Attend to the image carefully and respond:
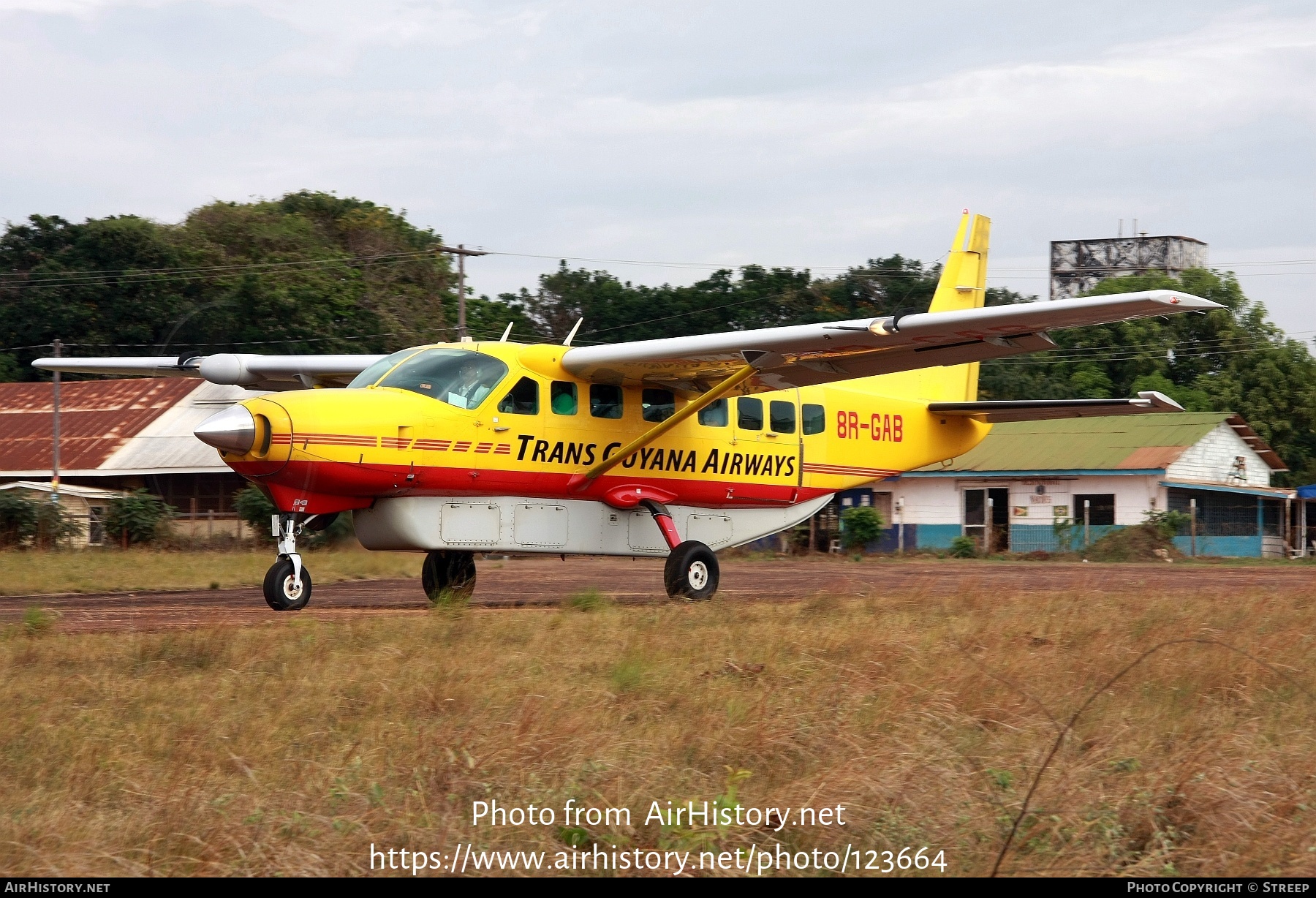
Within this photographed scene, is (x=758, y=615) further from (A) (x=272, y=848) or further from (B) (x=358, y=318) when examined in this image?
(B) (x=358, y=318)

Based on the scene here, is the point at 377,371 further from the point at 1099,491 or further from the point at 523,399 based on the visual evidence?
the point at 1099,491

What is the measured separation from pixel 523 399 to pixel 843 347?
11.5 feet

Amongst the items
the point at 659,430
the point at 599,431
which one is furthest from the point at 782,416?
the point at 599,431

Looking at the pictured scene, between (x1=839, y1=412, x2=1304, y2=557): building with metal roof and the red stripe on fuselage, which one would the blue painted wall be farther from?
the red stripe on fuselage

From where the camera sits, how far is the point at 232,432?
1199cm

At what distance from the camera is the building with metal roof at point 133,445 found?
39.1 m

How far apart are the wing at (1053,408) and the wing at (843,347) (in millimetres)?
2367

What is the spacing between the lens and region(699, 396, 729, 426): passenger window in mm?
16125

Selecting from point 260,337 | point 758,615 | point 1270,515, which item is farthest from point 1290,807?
point 260,337

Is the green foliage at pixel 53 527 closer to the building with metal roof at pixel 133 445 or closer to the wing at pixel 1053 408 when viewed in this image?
the building with metal roof at pixel 133 445

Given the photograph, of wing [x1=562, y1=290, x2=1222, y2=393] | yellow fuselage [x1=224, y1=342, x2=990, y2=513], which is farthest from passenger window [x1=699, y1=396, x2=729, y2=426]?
wing [x1=562, y1=290, x2=1222, y2=393]

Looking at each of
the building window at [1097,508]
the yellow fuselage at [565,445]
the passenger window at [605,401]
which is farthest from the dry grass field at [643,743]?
the building window at [1097,508]

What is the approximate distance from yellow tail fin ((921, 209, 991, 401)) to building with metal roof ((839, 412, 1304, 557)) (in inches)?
631
